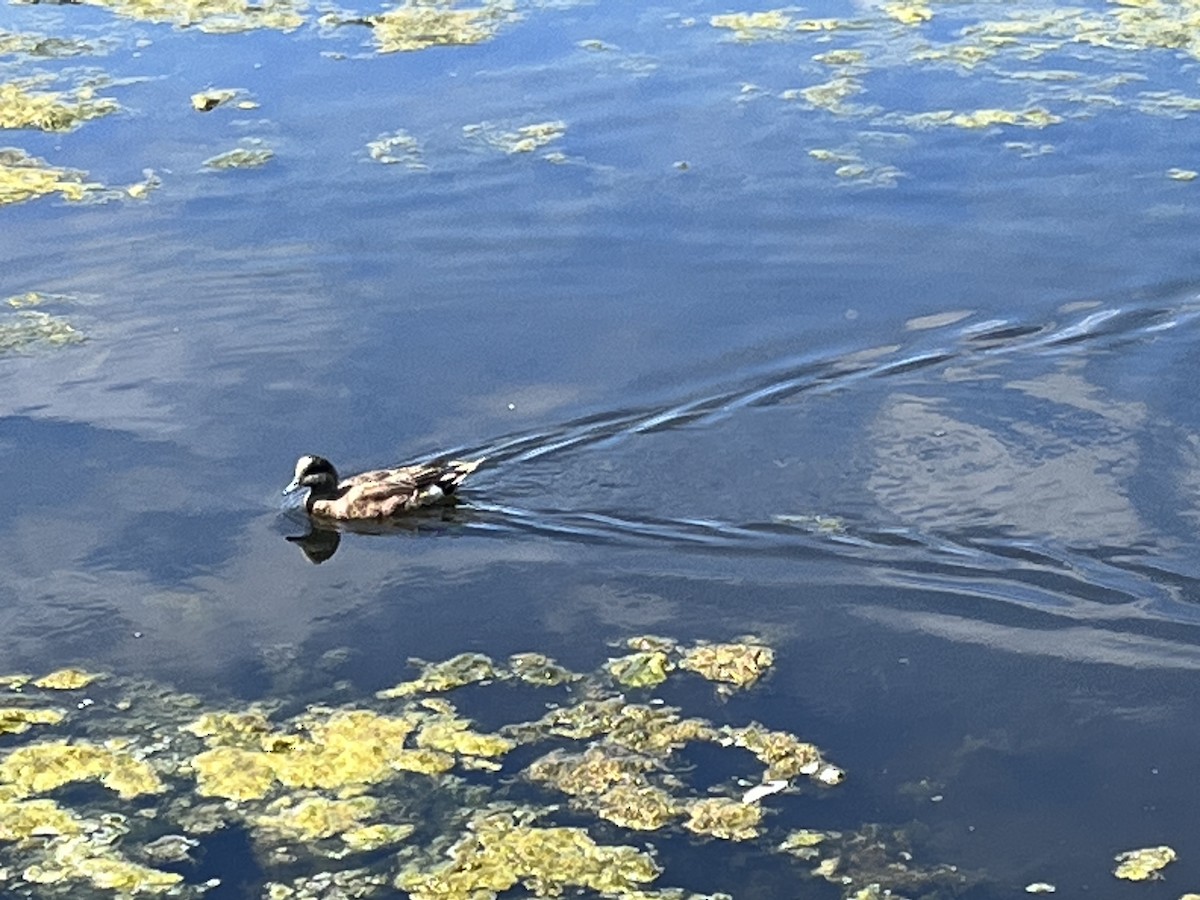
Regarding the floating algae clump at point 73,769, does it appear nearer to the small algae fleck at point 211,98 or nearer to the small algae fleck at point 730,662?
the small algae fleck at point 730,662

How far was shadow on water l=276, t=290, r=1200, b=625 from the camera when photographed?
23.0ft

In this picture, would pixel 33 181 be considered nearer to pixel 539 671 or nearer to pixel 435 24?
pixel 435 24

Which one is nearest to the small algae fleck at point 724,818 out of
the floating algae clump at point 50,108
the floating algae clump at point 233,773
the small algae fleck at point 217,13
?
the floating algae clump at point 233,773

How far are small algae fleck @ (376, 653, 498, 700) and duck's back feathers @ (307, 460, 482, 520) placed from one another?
44.3 inches

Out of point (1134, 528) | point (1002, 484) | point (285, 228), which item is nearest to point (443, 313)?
point (285, 228)

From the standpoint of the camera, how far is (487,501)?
26.3ft

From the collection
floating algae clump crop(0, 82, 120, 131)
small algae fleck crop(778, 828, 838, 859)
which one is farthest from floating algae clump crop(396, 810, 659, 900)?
floating algae clump crop(0, 82, 120, 131)

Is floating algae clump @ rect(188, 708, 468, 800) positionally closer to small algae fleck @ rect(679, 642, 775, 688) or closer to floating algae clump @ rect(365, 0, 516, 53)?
small algae fleck @ rect(679, 642, 775, 688)

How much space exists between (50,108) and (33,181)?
1.38 meters

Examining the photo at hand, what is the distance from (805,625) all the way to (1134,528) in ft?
4.66

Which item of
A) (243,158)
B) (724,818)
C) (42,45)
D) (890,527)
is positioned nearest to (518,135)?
(243,158)

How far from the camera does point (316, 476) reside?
7.98m

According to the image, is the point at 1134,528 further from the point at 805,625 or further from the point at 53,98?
the point at 53,98

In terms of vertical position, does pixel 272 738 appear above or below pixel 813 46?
below
